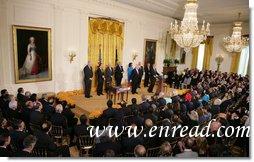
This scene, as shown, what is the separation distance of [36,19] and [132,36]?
5.71 m

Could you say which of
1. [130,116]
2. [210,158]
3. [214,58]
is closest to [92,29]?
[130,116]

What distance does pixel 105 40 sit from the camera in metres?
11.5

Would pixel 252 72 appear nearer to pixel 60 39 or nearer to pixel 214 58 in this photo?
pixel 60 39

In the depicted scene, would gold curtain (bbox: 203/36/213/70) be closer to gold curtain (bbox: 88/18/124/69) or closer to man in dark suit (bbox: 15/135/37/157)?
gold curtain (bbox: 88/18/124/69)

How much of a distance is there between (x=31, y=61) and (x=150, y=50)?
786cm

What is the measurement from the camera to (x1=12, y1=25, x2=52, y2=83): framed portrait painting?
8203mm

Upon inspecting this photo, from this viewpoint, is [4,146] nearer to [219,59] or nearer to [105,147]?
[105,147]

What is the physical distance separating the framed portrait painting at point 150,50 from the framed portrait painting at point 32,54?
6670 mm

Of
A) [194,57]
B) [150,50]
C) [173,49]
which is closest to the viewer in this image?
[150,50]

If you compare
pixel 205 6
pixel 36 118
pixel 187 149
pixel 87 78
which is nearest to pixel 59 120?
pixel 36 118

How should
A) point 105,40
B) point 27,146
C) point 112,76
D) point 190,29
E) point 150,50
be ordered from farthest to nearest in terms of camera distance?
point 150,50 < point 105,40 < point 112,76 < point 190,29 < point 27,146

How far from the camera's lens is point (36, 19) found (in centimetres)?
858

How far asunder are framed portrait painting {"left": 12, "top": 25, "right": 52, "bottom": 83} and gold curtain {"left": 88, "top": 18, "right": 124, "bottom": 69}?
2.27m

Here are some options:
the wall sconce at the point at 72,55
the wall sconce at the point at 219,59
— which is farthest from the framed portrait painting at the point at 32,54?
the wall sconce at the point at 219,59
